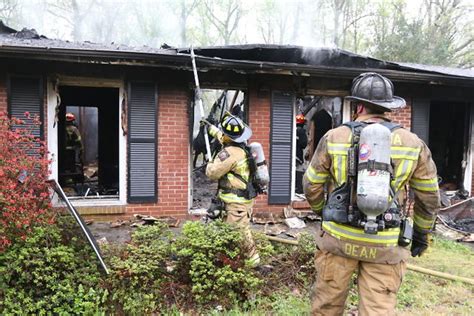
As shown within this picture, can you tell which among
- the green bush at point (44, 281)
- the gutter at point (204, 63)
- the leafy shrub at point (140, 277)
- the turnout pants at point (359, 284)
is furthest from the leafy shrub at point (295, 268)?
the gutter at point (204, 63)

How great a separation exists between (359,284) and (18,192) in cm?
291

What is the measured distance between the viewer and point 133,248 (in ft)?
12.2

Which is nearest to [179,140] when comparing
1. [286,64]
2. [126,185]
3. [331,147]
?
[126,185]

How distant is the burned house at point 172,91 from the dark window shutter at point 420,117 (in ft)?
0.06

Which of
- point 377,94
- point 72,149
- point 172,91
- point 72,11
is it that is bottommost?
point 72,149

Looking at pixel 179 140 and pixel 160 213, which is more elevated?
pixel 179 140

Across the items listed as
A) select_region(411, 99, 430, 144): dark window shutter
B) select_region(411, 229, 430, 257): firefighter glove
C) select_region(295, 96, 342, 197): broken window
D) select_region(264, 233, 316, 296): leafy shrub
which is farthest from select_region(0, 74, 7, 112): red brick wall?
select_region(411, 99, 430, 144): dark window shutter

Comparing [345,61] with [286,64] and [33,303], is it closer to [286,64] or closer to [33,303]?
[286,64]

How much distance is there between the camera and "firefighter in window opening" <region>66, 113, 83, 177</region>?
9.97 meters

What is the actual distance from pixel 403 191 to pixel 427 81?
5243 mm

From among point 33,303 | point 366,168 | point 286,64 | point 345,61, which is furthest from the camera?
point 345,61

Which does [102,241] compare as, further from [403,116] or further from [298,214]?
[403,116]

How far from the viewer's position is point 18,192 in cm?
346

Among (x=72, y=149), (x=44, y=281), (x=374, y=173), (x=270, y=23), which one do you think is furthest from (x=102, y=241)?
(x=270, y=23)
